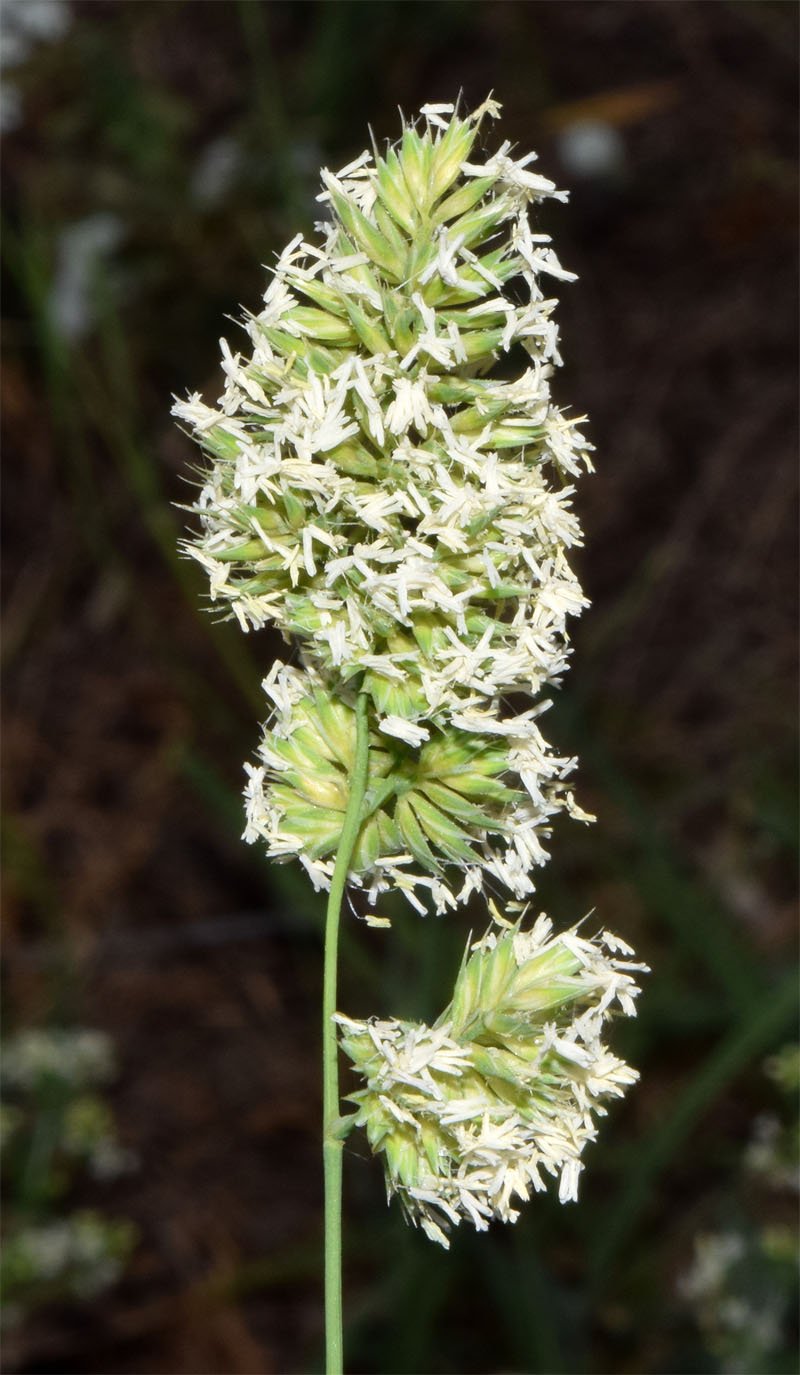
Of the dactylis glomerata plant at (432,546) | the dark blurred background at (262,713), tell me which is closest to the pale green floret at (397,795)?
the dactylis glomerata plant at (432,546)

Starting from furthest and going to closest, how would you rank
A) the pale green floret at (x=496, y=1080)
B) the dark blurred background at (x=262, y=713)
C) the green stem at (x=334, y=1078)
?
1. the dark blurred background at (x=262, y=713)
2. the pale green floret at (x=496, y=1080)
3. the green stem at (x=334, y=1078)

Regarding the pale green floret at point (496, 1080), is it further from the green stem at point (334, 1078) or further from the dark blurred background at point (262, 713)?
the dark blurred background at point (262, 713)

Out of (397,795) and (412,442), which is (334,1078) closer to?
(397,795)

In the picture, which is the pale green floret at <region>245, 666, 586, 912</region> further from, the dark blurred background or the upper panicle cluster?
the dark blurred background

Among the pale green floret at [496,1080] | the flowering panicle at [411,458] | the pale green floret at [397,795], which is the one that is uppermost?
the flowering panicle at [411,458]

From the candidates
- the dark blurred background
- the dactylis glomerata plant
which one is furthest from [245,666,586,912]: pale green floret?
the dark blurred background

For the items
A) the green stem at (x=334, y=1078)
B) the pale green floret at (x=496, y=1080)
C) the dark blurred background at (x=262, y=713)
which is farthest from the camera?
the dark blurred background at (x=262, y=713)

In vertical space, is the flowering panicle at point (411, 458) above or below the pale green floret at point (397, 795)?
above
